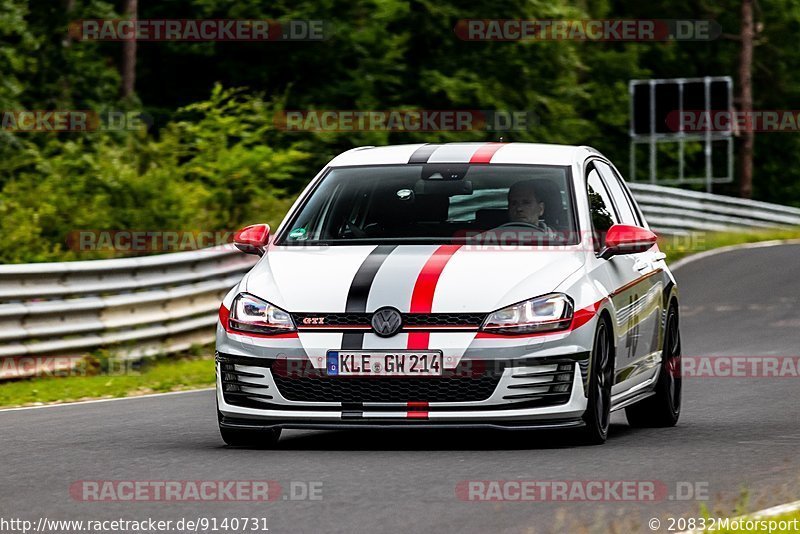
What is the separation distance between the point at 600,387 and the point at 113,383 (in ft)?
20.9

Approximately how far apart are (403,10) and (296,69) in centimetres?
247

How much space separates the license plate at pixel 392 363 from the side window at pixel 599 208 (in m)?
1.47

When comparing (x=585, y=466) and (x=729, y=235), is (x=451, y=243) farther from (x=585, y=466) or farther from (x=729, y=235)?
(x=729, y=235)

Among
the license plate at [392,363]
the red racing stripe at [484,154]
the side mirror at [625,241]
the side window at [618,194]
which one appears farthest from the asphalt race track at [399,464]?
the red racing stripe at [484,154]

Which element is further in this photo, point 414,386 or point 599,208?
point 599,208

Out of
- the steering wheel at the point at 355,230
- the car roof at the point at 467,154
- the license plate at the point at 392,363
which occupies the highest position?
the car roof at the point at 467,154

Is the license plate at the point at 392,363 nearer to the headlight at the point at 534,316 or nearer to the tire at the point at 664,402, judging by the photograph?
the headlight at the point at 534,316

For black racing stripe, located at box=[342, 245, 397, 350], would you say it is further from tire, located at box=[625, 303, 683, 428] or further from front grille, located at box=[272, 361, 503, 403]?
tire, located at box=[625, 303, 683, 428]

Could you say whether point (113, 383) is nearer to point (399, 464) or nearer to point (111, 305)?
point (111, 305)

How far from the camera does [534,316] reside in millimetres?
8703

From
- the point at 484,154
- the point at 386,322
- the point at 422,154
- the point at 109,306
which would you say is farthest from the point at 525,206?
the point at 109,306

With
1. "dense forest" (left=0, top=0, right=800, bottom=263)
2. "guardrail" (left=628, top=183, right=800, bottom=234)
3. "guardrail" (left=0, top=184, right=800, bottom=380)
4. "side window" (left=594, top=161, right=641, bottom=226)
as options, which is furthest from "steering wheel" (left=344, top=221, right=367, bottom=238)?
"guardrail" (left=628, top=183, right=800, bottom=234)

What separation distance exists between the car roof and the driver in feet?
0.95

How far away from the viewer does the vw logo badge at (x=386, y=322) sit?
8586 millimetres
